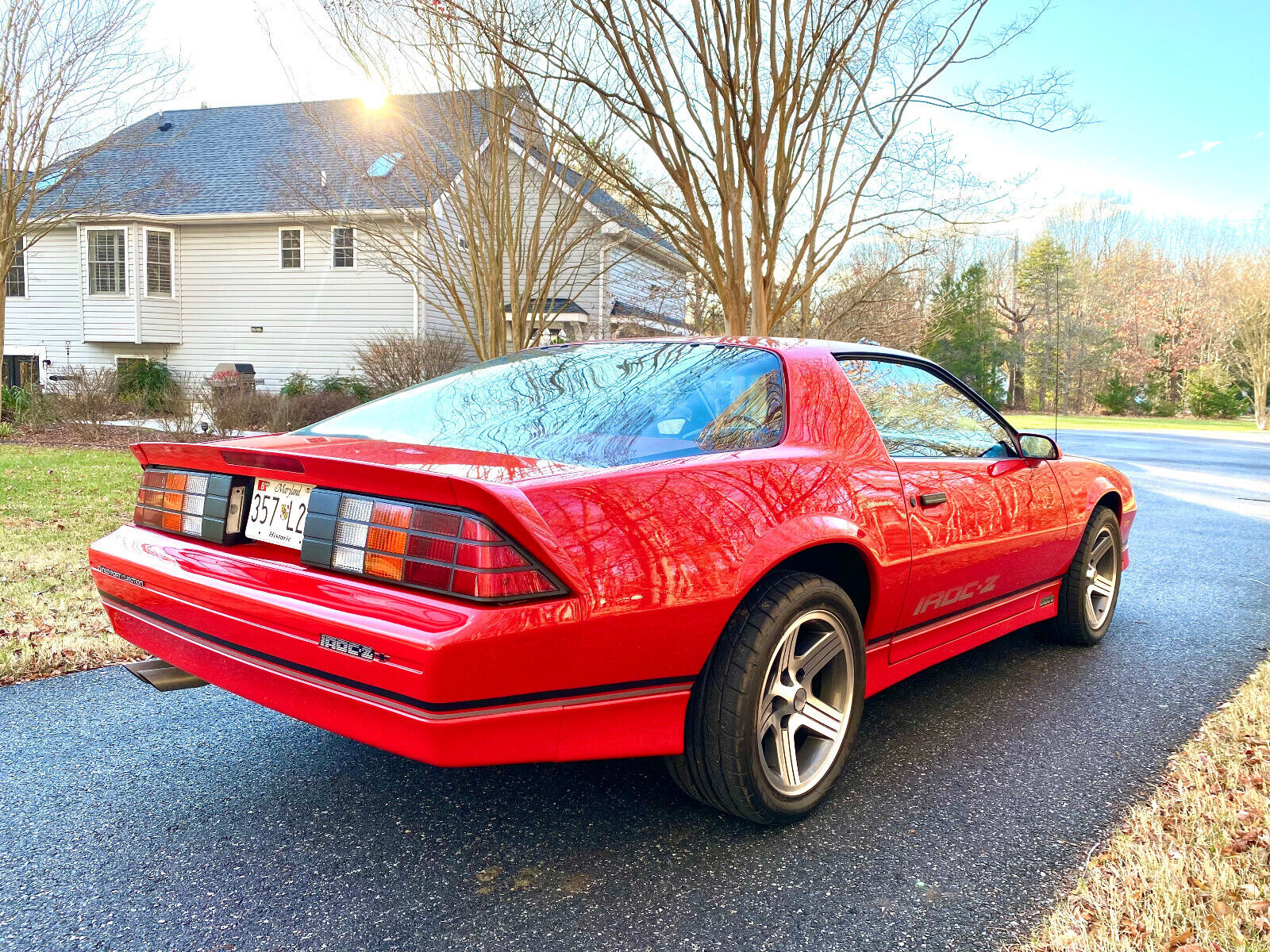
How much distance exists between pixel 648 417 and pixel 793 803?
3.90ft

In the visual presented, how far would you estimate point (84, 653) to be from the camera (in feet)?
13.0

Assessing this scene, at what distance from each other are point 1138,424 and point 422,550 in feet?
129

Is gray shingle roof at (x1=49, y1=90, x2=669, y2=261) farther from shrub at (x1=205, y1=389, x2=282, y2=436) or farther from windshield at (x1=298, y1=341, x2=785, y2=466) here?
windshield at (x1=298, y1=341, x2=785, y2=466)

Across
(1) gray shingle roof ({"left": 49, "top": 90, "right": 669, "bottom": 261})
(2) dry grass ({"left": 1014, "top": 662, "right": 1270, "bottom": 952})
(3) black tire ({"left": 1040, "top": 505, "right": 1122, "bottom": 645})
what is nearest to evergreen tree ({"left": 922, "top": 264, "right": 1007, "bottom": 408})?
(1) gray shingle roof ({"left": 49, "top": 90, "right": 669, "bottom": 261})

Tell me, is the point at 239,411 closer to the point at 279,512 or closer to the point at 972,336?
the point at 279,512

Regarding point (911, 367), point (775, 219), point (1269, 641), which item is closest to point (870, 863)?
point (911, 367)

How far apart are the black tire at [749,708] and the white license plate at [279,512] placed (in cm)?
112

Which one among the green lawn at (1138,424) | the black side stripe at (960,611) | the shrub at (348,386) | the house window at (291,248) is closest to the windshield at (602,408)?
the black side stripe at (960,611)

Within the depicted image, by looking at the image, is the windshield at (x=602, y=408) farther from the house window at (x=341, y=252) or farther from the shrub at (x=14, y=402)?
the house window at (x=341, y=252)

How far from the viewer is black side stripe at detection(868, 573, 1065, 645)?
3027 mm

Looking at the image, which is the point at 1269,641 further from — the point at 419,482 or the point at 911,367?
the point at 419,482

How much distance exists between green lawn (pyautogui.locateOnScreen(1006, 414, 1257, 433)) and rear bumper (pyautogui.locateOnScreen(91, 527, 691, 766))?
2718 cm

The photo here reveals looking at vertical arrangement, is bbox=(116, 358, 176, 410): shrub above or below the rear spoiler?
above

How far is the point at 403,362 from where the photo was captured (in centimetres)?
1753
